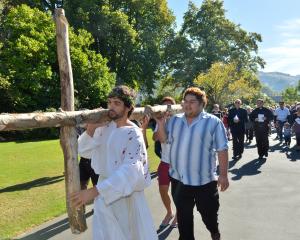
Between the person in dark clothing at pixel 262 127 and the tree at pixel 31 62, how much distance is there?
62.0ft

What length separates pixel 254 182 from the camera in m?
10.9

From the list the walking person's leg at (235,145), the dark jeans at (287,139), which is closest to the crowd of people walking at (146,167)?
the walking person's leg at (235,145)

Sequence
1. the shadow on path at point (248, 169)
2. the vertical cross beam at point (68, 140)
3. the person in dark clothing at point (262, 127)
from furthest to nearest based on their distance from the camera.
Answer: the person in dark clothing at point (262, 127)
the shadow on path at point (248, 169)
the vertical cross beam at point (68, 140)

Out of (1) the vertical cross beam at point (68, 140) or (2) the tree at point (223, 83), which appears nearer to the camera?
(1) the vertical cross beam at point (68, 140)

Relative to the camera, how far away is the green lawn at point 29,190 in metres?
7.75

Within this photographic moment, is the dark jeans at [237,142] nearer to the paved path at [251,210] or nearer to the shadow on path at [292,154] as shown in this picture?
the shadow on path at [292,154]

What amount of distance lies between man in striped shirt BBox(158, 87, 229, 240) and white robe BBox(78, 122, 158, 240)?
147 centimetres

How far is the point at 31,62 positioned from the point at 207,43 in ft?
98.2

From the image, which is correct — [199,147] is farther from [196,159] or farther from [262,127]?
[262,127]

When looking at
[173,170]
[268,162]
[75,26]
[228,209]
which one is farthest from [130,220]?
[75,26]

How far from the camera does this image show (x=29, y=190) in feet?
33.8

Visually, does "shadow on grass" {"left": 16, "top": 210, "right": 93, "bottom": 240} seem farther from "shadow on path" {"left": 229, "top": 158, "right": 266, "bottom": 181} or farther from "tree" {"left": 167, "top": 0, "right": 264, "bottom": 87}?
"tree" {"left": 167, "top": 0, "right": 264, "bottom": 87}

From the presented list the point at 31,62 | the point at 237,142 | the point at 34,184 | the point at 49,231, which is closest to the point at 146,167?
the point at 49,231

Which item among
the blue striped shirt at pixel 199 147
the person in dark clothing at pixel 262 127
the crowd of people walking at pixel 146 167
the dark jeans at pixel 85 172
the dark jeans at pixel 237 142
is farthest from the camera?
the dark jeans at pixel 237 142
